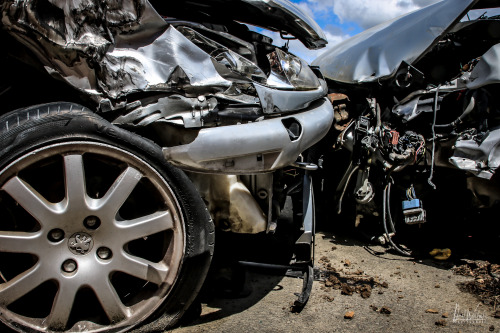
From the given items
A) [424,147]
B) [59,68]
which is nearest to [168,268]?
[59,68]

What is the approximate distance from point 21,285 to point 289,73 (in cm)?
190

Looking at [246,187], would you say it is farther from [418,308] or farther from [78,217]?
[418,308]

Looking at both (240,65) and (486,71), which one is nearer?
(240,65)

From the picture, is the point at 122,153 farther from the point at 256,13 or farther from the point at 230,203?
the point at 256,13

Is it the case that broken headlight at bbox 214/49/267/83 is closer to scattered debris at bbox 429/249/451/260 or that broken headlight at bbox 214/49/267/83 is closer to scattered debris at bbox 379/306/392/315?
scattered debris at bbox 379/306/392/315

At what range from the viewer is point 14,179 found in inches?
78.5

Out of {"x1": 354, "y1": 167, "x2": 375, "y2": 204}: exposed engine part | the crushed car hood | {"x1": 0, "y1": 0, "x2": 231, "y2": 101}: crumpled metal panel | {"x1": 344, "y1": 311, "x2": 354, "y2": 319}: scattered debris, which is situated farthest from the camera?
{"x1": 354, "y1": 167, "x2": 375, "y2": 204}: exposed engine part

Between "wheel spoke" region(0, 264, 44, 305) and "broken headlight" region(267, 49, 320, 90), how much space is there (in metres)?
1.59

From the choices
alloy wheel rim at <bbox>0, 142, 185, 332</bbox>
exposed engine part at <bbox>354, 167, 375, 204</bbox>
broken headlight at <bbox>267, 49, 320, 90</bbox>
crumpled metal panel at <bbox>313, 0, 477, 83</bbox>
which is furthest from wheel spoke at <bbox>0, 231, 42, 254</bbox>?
crumpled metal panel at <bbox>313, 0, 477, 83</bbox>

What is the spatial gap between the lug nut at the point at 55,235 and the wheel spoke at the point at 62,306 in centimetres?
23

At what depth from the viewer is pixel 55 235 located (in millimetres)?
2029

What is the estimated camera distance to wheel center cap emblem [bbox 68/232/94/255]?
6.71 feet

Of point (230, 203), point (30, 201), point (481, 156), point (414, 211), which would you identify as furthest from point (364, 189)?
point (30, 201)

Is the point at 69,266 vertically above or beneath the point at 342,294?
above
